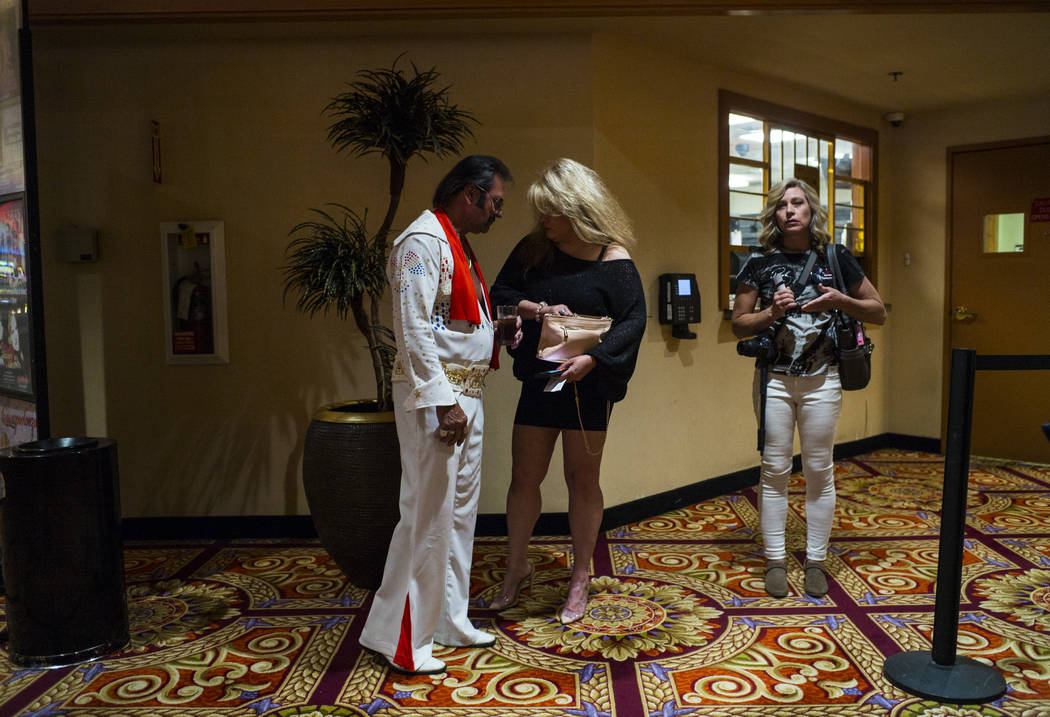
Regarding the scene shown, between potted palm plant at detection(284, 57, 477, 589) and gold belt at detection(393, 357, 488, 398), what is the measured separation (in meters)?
0.64

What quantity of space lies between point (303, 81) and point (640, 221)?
1826 mm

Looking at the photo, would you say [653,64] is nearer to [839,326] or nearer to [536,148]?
[536,148]

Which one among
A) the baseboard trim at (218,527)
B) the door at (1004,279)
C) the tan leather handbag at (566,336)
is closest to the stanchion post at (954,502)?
the tan leather handbag at (566,336)

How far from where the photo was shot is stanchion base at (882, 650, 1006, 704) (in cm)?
215

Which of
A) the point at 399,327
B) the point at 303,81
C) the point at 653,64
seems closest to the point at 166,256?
the point at 303,81

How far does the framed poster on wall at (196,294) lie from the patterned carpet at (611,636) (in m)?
0.96

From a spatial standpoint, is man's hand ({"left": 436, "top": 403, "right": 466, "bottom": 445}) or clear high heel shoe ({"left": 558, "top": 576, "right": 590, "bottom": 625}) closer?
man's hand ({"left": 436, "top": 403, "right": 466, "bottom": 445})

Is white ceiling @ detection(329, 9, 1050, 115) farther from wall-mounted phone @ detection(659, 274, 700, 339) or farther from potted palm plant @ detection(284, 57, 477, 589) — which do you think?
wall-mounted phone @ detection(659, 274, 700, 339)

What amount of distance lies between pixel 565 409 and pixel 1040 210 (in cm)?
441

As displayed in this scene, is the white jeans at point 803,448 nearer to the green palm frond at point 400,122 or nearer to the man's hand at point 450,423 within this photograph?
the man's hand at point 450,423

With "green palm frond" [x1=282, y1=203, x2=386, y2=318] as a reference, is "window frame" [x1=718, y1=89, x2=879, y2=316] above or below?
above

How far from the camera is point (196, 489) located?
3.84 metres

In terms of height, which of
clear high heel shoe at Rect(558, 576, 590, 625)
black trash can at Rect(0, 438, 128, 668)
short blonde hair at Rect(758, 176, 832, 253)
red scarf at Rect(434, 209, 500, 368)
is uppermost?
short blonde hair at Rect(758, 176, 832, 253)

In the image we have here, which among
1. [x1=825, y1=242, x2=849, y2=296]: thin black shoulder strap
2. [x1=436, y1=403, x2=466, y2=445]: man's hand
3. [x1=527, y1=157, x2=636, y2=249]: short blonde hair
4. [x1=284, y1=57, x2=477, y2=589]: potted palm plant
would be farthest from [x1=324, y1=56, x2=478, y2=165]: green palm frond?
[x1=825, y1=242, x2=849, y2=296]: thin black shoulder strap
